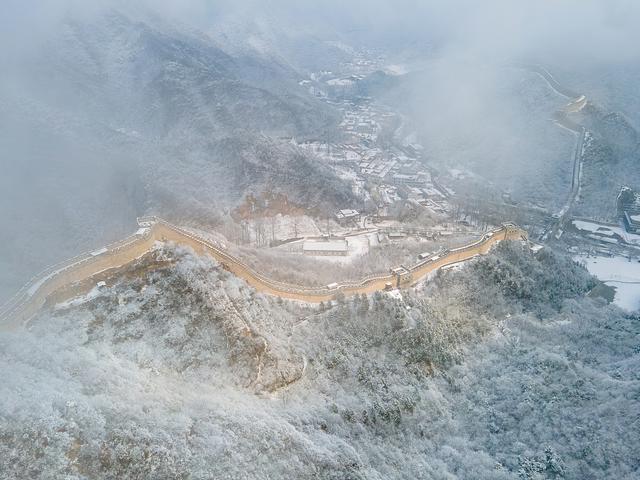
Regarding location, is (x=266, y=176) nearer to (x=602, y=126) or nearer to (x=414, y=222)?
(x=414, y=222)

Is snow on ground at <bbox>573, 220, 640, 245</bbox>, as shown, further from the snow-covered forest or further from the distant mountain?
the snow-covered forest

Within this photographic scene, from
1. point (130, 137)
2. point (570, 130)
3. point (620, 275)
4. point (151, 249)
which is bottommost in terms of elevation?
point (620, 275)

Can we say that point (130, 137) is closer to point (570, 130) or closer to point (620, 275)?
point (620, 275)

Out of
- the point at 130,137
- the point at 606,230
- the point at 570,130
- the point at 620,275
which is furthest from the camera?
the point at 570,130

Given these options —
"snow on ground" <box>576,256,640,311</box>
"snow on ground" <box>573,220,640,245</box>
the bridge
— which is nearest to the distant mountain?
the bridge

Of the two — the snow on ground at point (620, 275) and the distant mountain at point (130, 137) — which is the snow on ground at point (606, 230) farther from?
the distant mountain at point (130, 137)

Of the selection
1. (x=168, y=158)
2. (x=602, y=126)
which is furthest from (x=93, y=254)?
(x=602, y=126)

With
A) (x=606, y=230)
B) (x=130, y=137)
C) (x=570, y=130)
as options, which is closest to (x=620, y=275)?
(x=606, y=230)
